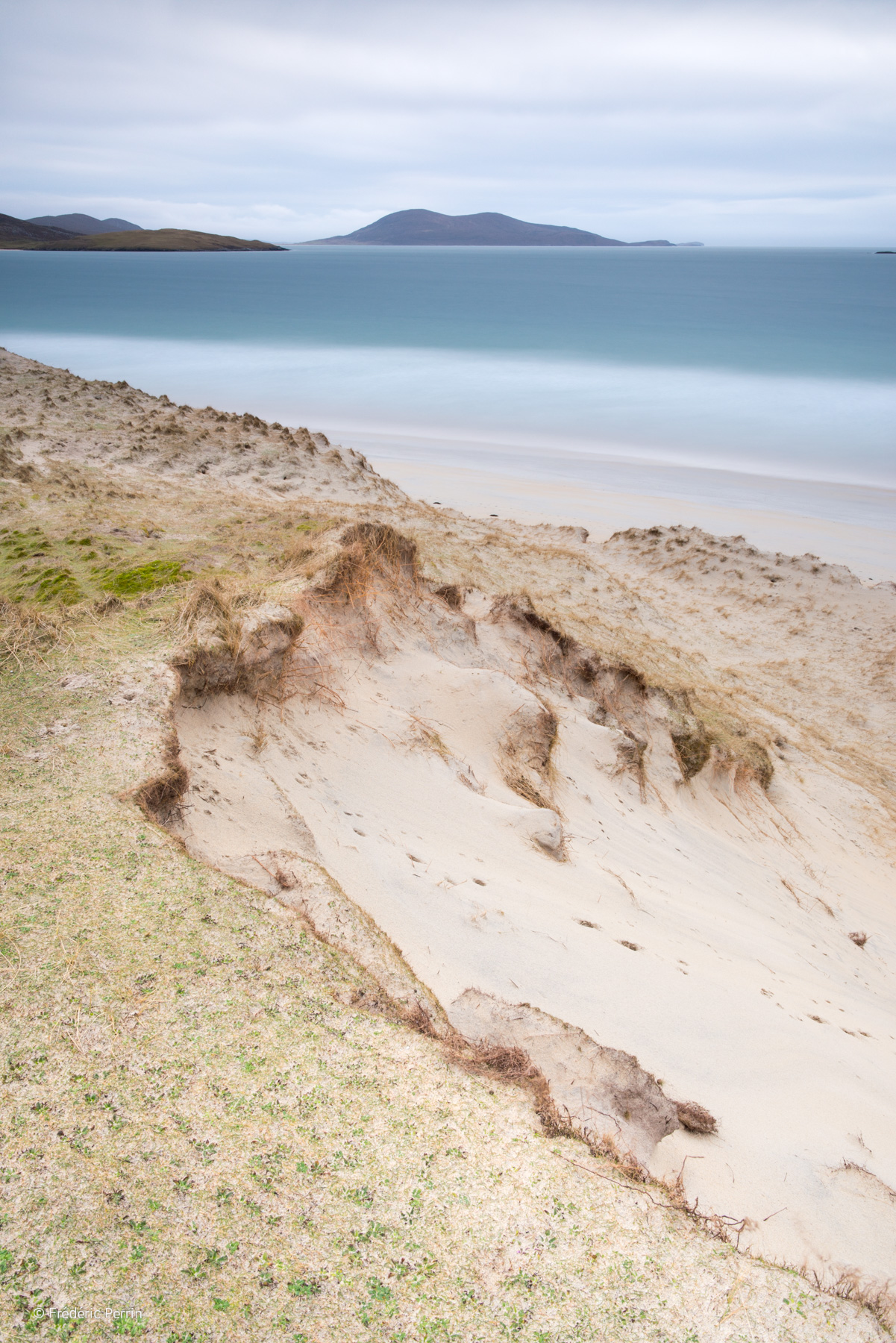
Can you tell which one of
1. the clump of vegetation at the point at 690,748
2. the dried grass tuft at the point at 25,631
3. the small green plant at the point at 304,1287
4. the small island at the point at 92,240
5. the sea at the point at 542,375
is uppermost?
the small island at the point at 92,240

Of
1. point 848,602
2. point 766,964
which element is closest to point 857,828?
point 766,964

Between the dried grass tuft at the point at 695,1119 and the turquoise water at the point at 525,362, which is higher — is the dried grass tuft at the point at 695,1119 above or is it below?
below

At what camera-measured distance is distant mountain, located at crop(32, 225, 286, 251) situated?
499ft

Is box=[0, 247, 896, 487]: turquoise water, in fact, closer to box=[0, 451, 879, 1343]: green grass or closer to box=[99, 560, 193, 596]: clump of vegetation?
box=[99, 560, 193, 596]: clump of vegetation

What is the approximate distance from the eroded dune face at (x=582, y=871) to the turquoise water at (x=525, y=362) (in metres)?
16.0

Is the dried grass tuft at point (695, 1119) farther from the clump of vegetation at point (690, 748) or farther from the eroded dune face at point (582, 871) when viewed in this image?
the clump of vegetation at point (690, 748)

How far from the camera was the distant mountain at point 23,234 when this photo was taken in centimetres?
15725

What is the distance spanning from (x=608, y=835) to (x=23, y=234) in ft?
691

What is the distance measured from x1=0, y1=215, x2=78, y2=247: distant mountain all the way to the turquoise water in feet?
356

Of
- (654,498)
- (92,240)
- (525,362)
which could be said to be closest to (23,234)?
(92,240)

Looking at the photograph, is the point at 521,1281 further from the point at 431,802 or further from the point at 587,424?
the point at 587,424

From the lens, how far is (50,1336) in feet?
6.12

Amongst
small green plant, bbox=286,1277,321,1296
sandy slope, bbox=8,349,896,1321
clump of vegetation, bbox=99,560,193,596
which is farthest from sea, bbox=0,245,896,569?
small green plant, bbox=286,1277,321,1296

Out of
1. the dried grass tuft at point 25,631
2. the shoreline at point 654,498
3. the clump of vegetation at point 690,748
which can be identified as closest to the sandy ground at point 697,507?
the shoreline at point 654,498
